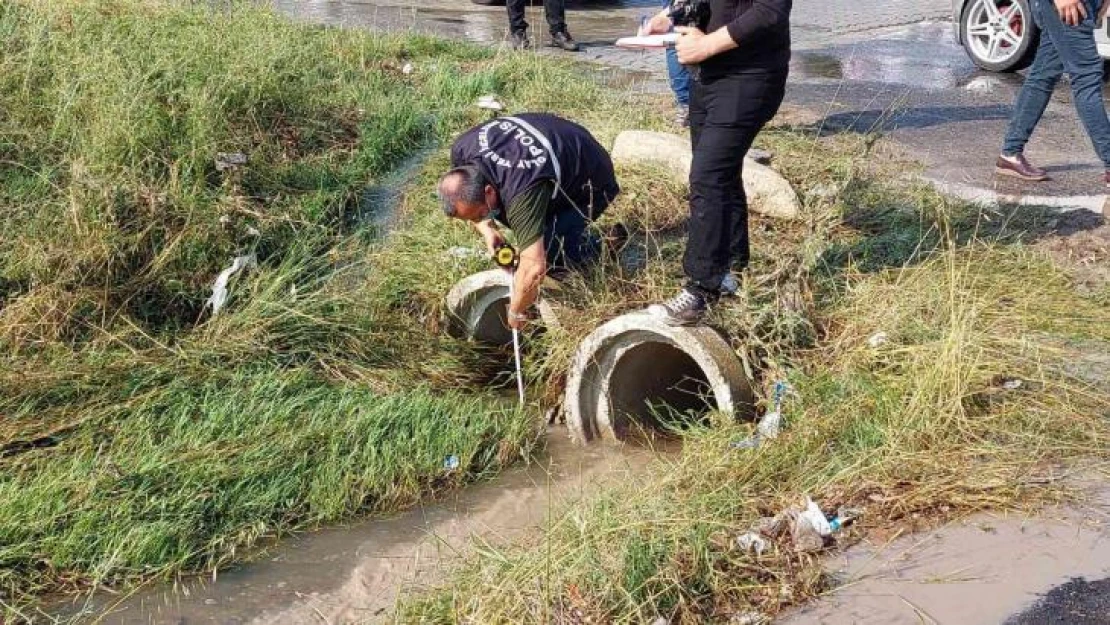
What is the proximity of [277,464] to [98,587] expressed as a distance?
0.91 meters

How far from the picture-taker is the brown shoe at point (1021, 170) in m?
6.67

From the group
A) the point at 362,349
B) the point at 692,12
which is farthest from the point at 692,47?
the point at 362,349

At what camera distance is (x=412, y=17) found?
12438mm

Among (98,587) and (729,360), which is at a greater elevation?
(729,360)

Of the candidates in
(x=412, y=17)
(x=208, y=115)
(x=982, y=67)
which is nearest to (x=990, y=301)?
(x=208, y=115)

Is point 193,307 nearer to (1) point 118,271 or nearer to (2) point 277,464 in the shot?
(1) point 118,271

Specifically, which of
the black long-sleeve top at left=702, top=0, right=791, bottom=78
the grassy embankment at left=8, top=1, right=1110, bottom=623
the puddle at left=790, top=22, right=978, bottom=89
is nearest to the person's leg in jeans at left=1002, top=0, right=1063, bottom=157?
the grassy embankment at left=8, top=1, right=1110, bottom=623

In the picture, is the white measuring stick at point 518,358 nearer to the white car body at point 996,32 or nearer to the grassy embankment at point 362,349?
the grassy embankment at point 362,349

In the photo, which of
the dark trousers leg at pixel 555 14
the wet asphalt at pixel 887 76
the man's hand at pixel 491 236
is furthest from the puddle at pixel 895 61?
the man's hand at pixel 491 236

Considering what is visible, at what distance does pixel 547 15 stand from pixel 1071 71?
555 centimetres

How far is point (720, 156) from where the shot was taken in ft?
15.5

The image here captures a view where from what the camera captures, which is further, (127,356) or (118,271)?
(118,271)

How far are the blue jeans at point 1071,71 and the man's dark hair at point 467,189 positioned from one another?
332 centimetres

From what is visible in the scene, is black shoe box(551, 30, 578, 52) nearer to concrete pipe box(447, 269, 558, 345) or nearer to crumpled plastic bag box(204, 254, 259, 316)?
concrete pipe box(447, 269, 558, 345)
